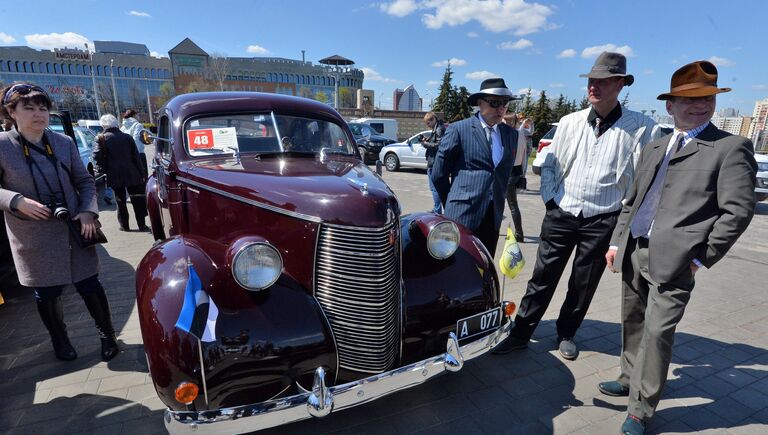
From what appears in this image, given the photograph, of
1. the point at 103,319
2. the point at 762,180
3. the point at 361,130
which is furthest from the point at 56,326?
the point at 361,130

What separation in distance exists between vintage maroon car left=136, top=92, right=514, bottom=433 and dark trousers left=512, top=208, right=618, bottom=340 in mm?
688

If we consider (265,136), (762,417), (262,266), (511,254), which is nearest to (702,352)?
(762,417)

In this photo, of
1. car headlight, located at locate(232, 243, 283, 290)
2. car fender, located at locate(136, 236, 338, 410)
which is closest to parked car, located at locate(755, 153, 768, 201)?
car fender, located at locate(136, 236, 338, 410)

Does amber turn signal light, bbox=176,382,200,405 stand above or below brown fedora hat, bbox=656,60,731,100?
below

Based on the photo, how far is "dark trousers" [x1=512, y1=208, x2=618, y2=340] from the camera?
3074 mm

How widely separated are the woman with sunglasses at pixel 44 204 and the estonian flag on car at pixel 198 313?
1625 mm

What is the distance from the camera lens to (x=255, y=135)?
334 cm

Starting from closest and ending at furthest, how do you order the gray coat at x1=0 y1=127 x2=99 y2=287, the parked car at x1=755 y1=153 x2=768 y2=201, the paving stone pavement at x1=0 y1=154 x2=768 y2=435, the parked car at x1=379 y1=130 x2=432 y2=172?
the paving stone pavement at x1=0 y1=154 x2=768 y2=435 → the gray coat at x1=0 y1=127 x2=99 y2=287 → the parked car at x1=755 y1=153 x2=768 y2=201 → the parked car at x1=379 y1=130 x2=432 y2=172

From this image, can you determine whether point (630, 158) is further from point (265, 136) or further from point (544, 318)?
point (265, 136)

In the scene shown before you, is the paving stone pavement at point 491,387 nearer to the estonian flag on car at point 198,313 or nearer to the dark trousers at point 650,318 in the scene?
the dark trousers at point 650,318

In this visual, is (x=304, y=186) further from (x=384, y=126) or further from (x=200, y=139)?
(x=384, y=126)

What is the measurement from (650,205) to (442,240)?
1.32 metres

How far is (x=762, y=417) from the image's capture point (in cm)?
267

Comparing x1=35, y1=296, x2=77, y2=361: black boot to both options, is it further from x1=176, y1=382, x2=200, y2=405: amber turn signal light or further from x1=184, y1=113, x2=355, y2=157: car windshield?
x1=176, y1=382, x2=200, y2=405: amber turn signal light
